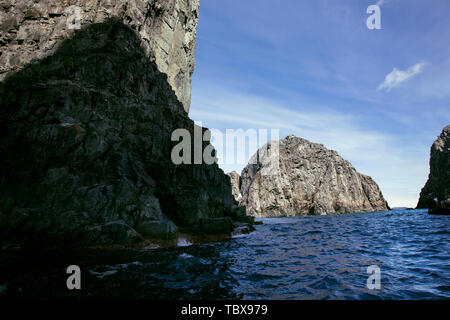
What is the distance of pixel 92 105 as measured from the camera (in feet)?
74.7

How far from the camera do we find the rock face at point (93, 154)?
52.5 ft

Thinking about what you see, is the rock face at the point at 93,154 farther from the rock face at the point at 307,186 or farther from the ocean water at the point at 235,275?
the rock face at the point at 307,186

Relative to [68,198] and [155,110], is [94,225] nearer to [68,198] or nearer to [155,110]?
[68,198]

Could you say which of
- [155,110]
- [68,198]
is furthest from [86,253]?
[155,110]

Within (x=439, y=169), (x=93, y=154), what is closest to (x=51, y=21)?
(x=93, y=154)

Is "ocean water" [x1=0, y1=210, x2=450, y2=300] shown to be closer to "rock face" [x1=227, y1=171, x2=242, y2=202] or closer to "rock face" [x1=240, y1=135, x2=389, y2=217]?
"rock face" [x1=240, y1=135, x2=389, y2=217]

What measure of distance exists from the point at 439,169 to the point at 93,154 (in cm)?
15067

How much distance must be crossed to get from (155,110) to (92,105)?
7.20 metres

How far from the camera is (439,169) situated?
112 m

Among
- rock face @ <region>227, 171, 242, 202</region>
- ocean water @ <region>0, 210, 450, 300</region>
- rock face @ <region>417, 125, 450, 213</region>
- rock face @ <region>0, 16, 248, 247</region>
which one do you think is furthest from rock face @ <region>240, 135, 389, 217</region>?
ocean water @ <region>0, 210, 450, 300</region>

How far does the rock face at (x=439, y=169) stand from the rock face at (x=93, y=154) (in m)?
128

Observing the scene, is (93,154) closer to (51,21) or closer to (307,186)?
(51,21)

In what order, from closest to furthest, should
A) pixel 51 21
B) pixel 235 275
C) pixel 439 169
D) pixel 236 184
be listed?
pixel 235 275 → pixel 51 21 → pixel 439 169 → pixel 236 184

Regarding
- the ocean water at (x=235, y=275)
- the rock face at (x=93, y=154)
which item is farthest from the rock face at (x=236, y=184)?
the ocean water at (x=235, y=275)
